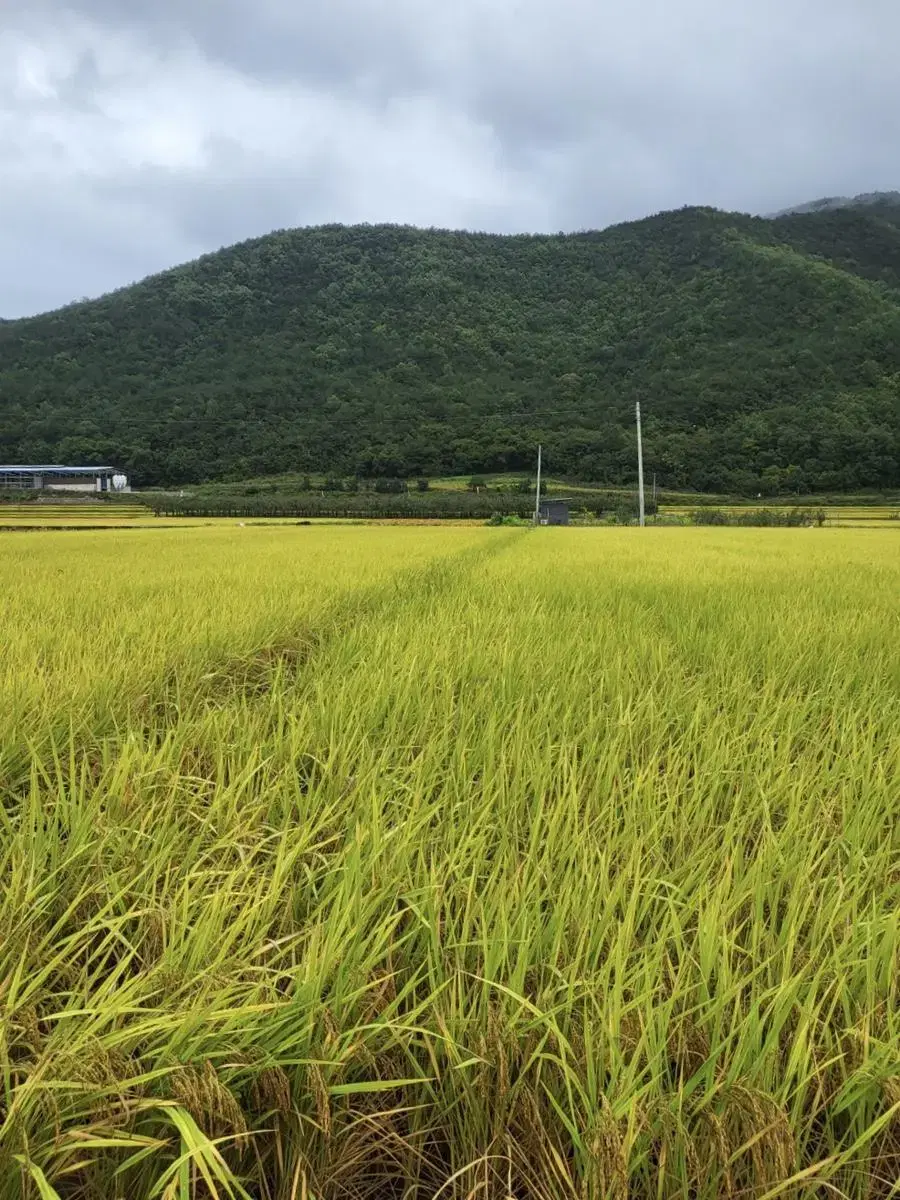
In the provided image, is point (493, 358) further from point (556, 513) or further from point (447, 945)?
point (447, 945)

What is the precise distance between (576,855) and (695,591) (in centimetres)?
405

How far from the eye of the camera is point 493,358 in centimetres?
6234

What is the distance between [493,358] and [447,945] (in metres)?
65.5

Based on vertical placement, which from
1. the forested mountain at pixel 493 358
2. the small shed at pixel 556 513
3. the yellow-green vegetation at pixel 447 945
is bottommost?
the yellow-green vegetation at pixel 447 945

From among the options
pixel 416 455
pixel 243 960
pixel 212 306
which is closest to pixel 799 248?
pixel 416 455

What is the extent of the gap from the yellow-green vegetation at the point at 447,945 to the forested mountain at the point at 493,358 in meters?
41.8

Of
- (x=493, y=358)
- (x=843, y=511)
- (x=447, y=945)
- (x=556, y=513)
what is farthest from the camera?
(x=493, y=358)

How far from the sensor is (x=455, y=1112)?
0.62 metres

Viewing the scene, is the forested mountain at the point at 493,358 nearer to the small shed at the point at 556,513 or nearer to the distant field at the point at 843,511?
the distant field at the point at 843,511

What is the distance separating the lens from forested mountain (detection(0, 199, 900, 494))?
4588 cm

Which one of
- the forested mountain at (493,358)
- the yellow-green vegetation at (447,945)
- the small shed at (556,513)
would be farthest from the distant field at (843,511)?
the yellow-green vegetation at (447,945)

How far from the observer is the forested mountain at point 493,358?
45875mm

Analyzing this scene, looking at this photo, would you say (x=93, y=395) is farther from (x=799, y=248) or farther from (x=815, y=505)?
(x=799, y=248)

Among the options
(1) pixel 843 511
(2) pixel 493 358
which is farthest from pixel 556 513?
(2) pixel 493 358
